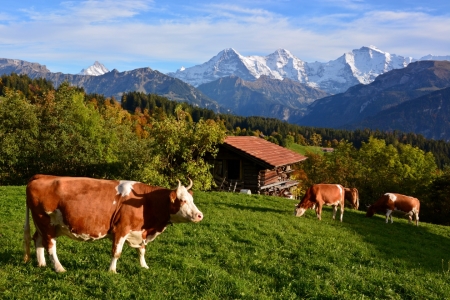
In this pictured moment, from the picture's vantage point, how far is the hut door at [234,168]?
39406mm

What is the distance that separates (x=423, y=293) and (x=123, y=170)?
4758 centimetres

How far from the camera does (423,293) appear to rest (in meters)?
9.48

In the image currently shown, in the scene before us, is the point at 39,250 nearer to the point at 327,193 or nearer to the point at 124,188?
the point at 124,188

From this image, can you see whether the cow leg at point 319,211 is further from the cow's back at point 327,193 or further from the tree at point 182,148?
the tree at point 182,148

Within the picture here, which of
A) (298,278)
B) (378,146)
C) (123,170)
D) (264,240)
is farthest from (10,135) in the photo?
(378,146)

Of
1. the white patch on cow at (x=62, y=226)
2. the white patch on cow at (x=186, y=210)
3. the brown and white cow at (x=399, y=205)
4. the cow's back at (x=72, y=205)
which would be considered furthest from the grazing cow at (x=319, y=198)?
the white patch on cow at (x=62, y=226)

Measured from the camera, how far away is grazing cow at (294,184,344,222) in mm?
20438

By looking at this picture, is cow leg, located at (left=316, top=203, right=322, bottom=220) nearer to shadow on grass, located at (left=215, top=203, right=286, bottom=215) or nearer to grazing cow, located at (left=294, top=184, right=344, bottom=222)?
grazing cow, located at (left=294, top=184, right=344, bottom=222)

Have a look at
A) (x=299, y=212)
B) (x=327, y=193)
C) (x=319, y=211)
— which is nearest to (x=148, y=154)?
(x=299, y=212)

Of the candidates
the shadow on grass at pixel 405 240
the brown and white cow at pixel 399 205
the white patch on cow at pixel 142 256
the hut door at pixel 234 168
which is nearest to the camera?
the white patch on cow at pixel 142 256

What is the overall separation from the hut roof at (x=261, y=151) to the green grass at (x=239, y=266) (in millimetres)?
18689

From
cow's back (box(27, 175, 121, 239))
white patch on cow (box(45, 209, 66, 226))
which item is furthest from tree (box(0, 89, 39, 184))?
white patch on cow (box(45, 209, 66, 226))

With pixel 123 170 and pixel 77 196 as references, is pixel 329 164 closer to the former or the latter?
pixel 123 170

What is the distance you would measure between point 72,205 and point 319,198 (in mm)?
15313
